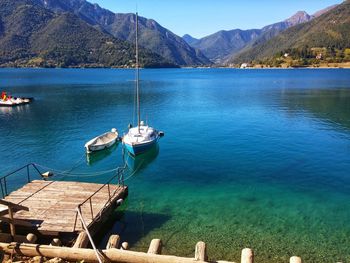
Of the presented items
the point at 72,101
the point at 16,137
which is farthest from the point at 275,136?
the point at 72,101

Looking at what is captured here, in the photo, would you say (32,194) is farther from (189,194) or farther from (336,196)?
(336,196)

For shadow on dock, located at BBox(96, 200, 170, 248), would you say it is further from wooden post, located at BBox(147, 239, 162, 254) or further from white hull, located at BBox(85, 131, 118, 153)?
white hull, located at BBox(85, 131, 118, 153)

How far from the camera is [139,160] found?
39781 millimetres

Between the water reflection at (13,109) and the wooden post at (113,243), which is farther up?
the wooden post at (113,243)

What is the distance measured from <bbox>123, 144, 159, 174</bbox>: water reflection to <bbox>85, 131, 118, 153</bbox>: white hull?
10.4ft

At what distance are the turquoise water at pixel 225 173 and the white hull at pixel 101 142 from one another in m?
1.07

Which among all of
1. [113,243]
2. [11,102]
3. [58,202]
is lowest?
[58,202]

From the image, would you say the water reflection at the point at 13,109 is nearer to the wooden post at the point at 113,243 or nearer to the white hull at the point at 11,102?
the white hull at the point at 11,102

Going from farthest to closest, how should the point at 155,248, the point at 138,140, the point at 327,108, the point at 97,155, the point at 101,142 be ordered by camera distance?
1. the point at 327,108
2. the point at 101,142
3. the point at 97,155
4. the point at 138,140
5. the point at 155,248

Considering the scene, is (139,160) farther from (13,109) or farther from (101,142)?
(13,109)

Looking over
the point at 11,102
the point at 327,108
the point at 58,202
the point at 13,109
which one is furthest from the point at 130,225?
the point at 11,102

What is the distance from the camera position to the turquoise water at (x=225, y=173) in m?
21.5

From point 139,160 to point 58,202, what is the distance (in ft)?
61.3

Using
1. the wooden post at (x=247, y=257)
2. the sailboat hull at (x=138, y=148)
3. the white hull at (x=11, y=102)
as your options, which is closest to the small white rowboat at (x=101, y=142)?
the sailboat hull at (x=138, y=148)
